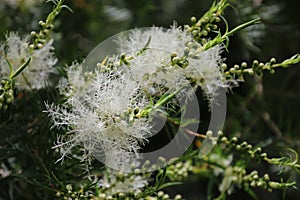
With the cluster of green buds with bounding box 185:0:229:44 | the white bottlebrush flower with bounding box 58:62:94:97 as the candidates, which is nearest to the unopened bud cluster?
the cluster of green buds with bounding box 185:0:229:44

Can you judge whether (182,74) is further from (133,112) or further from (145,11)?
(145,11)

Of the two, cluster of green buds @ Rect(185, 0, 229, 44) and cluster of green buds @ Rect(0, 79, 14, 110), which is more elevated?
cluster of green buds @ Rect(0, 79, 14, 110)

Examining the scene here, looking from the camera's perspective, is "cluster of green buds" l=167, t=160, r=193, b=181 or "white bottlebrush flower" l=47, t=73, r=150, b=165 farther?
"cluster of green buds" l=167, t=160, r=193, b=181

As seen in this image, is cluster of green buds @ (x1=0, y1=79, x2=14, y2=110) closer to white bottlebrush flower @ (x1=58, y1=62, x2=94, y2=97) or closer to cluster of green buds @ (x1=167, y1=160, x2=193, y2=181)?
white bottlebrush flower @ (x1=58, y1=62, x2=94, y2=97)

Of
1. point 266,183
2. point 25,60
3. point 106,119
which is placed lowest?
point 266,183

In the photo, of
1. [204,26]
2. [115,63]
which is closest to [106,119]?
[115,63]

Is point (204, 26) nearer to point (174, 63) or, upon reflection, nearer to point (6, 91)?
point (174, 63)

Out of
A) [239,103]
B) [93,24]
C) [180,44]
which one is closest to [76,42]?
[93,24]
